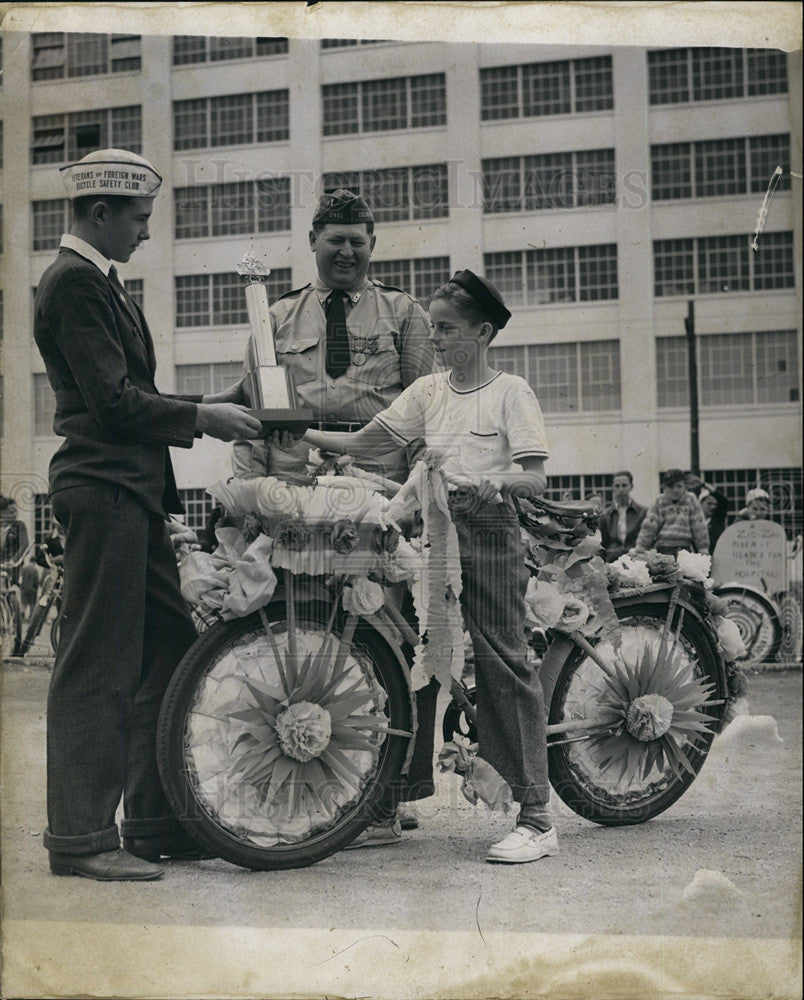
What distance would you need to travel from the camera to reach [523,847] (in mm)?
3426

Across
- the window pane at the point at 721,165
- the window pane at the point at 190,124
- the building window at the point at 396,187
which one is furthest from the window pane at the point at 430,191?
the window pane at the point at 721,165

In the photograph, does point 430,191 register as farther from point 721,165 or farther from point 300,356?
point 721,165

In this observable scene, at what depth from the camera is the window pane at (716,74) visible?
11.8 feet

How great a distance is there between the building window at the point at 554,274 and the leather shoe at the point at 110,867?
7.12 ft

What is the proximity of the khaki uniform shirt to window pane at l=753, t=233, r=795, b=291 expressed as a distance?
1.14m

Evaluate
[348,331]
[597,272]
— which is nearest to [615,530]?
[597,272]

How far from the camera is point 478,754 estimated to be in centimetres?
352

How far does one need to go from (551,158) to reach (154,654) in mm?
2093

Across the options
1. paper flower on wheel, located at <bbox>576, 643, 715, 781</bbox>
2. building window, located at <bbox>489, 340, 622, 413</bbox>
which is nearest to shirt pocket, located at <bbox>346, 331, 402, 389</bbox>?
building window, located at <bbox>489, 340, 622, 413</bbox>

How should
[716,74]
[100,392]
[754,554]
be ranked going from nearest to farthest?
[100,392] → [716,74] → [754,554]

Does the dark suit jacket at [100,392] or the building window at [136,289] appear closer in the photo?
the dark suit jacket at [100,392]

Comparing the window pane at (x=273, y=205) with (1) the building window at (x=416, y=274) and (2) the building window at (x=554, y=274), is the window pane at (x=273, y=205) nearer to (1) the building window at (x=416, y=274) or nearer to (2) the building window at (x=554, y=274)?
(1) the building window at (x=416, y=274)

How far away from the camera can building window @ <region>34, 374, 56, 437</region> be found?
3514mm

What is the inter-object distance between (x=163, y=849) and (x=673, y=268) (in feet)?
8.29
